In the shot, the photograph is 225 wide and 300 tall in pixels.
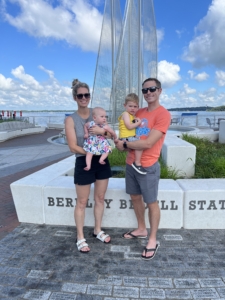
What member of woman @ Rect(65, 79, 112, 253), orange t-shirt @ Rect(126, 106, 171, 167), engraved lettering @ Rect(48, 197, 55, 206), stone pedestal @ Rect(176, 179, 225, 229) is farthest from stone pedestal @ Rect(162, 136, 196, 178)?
engraved lettering @ Rect(48, 197, 55, 206)

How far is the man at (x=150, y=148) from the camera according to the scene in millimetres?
2506

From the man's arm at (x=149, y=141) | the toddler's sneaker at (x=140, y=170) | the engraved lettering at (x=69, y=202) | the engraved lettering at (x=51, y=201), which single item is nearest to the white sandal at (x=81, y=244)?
the engraved lettering at (x=69, y=202)

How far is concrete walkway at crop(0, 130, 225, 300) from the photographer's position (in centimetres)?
217

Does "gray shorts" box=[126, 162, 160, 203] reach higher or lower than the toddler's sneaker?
lower

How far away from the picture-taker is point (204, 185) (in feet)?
11.4

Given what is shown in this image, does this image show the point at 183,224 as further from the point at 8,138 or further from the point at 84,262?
the point at 8,138

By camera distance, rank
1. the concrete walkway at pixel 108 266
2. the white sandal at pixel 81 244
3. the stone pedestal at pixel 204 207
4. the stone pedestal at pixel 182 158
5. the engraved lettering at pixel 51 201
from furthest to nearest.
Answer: the stone pedestal at pixel 182 158 → the engraved lettering at pixel 51 201 → the stone pedestal at pixel 204 207 → the white sandal at pixel 81 244 → the concrete walkway at pixel 108 266

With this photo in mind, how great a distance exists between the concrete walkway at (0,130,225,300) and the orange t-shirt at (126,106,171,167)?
114 centimetres

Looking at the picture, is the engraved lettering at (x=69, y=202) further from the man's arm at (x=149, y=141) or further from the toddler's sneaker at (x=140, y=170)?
the man's arm at (x=149, y=141)

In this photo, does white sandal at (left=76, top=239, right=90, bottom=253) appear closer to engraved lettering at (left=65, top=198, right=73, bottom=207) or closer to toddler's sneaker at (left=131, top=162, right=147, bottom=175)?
engraved lettering at (left=65, top=198, right=73, bottom=207)

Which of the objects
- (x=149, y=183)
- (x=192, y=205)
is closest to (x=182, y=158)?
(x=192, y=205)

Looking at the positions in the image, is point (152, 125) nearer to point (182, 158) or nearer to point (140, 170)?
point (140, 170)

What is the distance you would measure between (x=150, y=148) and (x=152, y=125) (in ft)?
0.87

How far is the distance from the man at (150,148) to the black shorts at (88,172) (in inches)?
12.6
